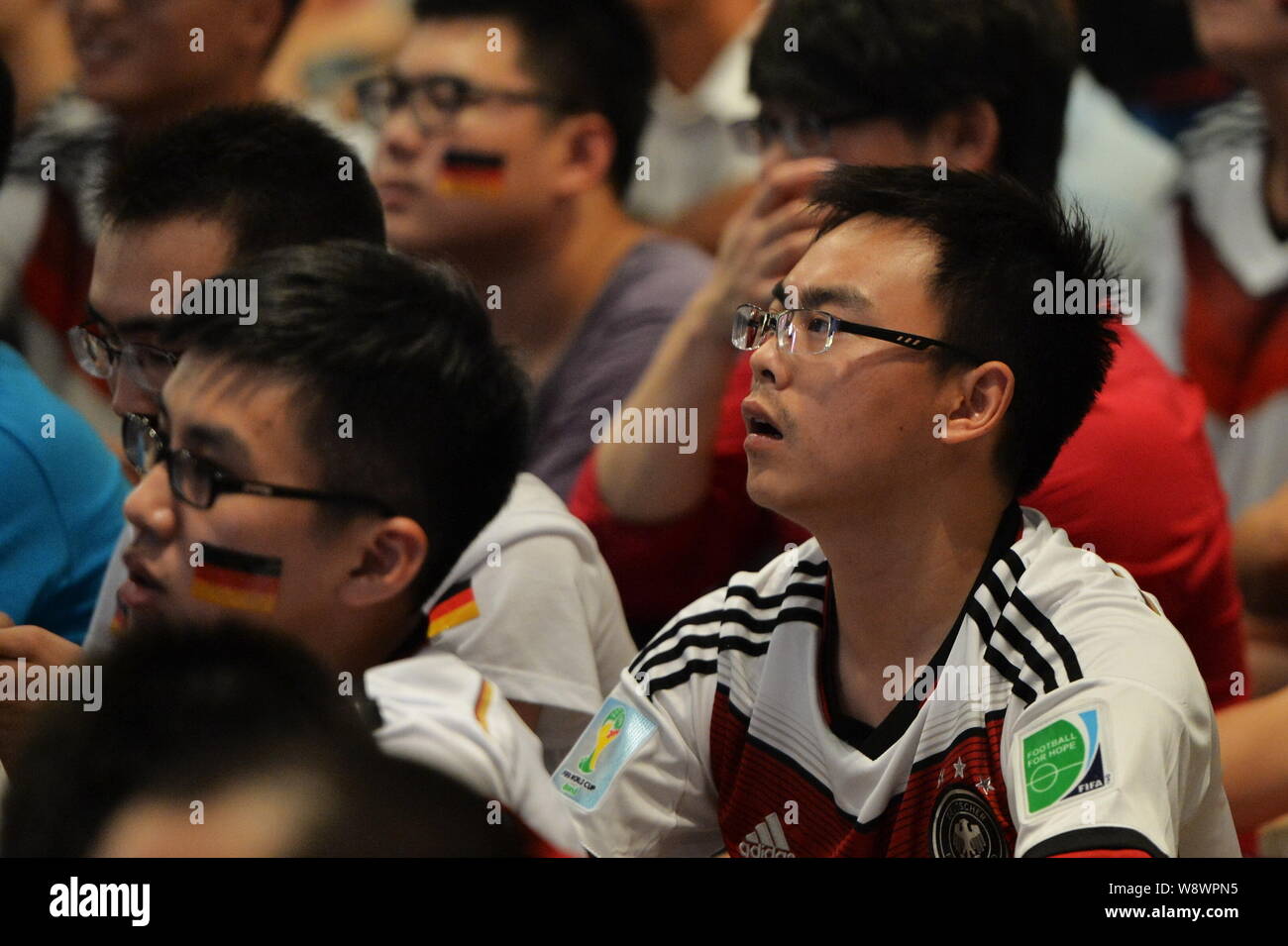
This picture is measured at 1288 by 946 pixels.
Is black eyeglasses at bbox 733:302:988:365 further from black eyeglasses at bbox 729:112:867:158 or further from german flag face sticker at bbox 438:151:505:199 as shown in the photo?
german flag face sticker at bbox 438:151:505:199

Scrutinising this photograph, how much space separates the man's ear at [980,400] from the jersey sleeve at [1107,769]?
35 centimetres

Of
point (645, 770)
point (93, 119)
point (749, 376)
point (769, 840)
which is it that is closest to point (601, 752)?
point (645, 770)

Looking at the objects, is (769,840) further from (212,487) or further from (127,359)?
(127,359)

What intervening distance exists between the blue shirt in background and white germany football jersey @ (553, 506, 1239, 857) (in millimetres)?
813

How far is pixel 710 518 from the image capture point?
246 centimetres

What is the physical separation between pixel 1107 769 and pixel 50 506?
1457 mm

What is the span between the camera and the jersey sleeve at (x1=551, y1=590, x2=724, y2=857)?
1871 mm

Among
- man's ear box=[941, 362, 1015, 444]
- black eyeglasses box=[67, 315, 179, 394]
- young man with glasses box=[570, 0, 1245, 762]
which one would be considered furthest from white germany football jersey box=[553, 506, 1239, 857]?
black eyeglasses box=[67, 315, 179, 394]

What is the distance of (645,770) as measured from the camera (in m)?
1.89

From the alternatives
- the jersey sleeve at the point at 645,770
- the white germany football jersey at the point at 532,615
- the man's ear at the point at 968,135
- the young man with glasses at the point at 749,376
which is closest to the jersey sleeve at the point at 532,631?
the white germany football jersey at the point at 532,615

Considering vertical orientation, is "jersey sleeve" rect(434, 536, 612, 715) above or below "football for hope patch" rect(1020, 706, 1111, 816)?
above

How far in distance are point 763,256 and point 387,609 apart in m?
0.83

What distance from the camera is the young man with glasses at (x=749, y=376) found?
7.06 ft

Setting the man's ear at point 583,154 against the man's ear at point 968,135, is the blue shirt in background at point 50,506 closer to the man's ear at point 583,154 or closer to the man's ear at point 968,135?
the man's ear at point 583,154
